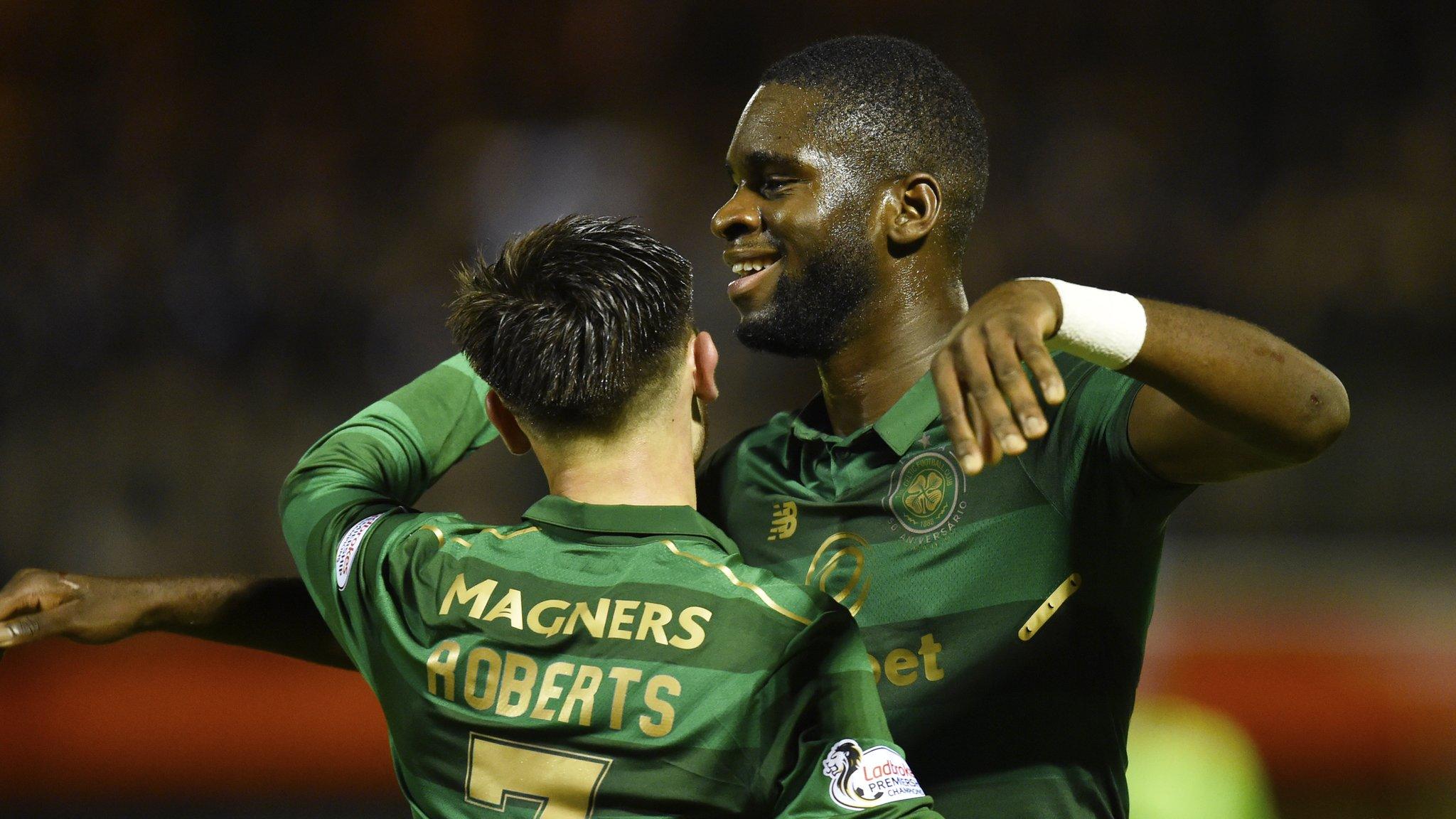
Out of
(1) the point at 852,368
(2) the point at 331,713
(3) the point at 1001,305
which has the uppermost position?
(3) the point at 1001,305

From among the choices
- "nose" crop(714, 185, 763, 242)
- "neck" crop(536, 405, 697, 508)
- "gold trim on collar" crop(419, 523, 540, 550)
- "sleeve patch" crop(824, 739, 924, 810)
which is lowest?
"sleeve patch" crop(824, 739, 924, 810)

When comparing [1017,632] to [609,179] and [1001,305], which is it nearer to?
[1001,305]

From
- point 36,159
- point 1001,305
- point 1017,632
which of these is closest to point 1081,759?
point 1017,632

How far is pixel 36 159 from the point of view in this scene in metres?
6.21

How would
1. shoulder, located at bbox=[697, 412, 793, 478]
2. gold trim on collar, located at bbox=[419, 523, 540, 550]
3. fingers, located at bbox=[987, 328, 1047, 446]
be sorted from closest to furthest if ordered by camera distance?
fingers, located at bbox=[987, 328, 1047, 446], gold trim on collar, located at bbox=[419, 523, 540, 550], shoulder, located at bbox=[697, 412, 793, 478]

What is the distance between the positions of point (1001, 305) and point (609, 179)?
209 inches

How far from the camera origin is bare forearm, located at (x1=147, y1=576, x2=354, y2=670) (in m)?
1.71

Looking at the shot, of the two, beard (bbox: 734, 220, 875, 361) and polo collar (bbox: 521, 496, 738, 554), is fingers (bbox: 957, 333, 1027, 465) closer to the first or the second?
polo collar (bbox: 521, 496, 738, 554)

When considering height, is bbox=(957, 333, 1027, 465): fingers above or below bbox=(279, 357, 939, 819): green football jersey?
above

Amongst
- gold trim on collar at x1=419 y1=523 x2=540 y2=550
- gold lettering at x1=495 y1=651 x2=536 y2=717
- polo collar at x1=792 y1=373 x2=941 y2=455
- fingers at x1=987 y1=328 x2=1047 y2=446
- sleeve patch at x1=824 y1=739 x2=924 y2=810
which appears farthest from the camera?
polo collar at x1=792 y1=373 x2=941 y2=455

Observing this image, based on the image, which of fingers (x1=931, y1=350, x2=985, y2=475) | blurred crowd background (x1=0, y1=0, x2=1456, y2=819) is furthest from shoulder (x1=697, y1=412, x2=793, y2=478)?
blurred crowd background (x1=0, y1=0, x2=1456, y2=819)

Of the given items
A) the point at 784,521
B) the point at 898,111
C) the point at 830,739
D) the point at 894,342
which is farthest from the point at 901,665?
the point at 898,111

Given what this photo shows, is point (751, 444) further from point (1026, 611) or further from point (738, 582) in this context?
point (738, 582)

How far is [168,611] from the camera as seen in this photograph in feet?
5.59
